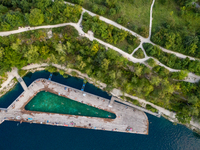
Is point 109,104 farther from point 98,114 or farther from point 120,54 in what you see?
point 120,54

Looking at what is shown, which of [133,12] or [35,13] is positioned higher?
[133,12]

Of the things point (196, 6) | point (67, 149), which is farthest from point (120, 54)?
point (67, 149)

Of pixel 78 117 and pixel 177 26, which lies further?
pixel 78 117

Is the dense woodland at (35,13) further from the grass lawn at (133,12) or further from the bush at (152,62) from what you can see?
the bush at (152,62)

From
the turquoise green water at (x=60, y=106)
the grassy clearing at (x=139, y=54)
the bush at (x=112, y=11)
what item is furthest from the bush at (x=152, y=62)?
the turquoise green water at (x=60, y=106)

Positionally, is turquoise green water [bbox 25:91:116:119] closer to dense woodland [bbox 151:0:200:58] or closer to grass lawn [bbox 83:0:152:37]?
dense woodland [bbox 151:0:200:58]

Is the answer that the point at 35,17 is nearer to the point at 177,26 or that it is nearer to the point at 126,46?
the point at 126,46

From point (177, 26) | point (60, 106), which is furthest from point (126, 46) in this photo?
point (60, 106)
